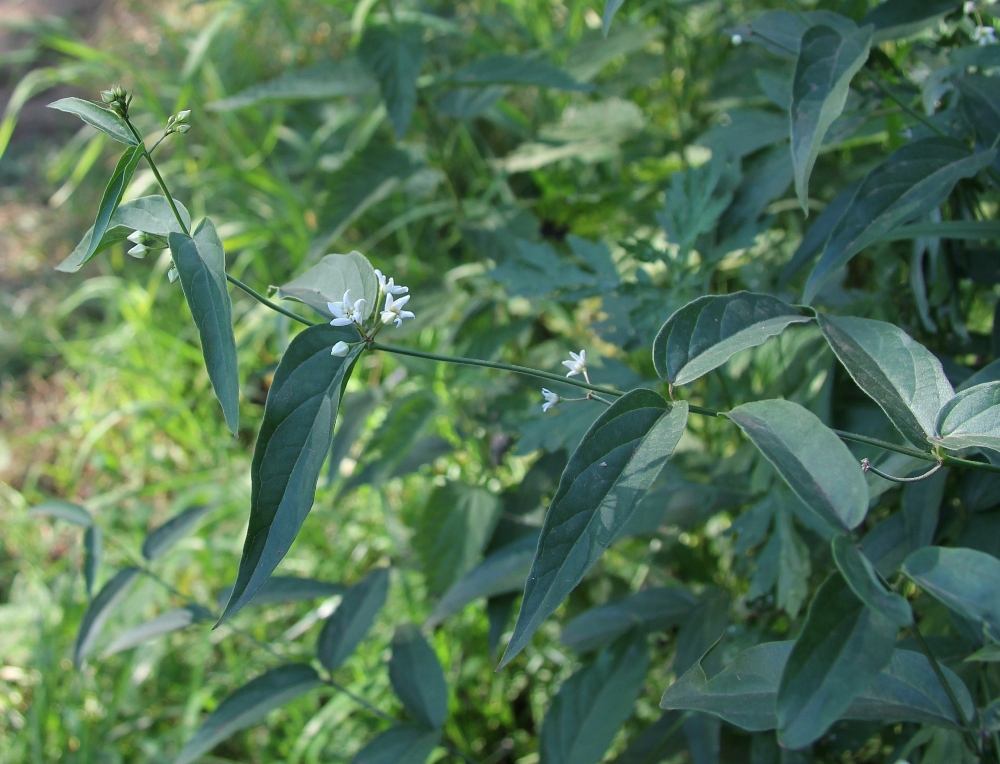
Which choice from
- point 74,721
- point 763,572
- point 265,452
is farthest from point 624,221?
point 74,721

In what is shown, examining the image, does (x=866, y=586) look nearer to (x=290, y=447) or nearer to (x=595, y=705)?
(x=290, y=447)

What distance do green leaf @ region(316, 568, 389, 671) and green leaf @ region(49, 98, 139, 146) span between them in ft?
2.44

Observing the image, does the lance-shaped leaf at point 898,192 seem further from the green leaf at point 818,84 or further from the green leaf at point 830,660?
the green leaf at point 830,660

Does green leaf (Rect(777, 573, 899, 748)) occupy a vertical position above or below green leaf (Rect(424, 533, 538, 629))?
above

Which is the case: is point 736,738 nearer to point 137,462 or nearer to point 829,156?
point 829,156

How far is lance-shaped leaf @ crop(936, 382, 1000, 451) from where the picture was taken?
2.22ft

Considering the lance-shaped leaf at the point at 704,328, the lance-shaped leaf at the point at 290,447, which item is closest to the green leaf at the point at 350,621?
the lance-shaped leaf at the point at 290,447

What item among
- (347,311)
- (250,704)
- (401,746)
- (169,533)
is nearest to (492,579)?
(401,746)

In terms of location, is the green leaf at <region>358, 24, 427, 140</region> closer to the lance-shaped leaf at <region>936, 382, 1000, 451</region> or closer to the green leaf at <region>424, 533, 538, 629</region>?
the green leaf at <region>424, 533, 538, 629</region>

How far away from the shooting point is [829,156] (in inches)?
74.5

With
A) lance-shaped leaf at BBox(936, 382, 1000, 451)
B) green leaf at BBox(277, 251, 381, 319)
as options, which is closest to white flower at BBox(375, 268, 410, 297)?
green leaf at BBox(277, 251, 381, 319)

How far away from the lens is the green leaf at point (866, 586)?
0.55 m

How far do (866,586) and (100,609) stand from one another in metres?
1.10

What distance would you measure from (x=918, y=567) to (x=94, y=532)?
3.77 ft
